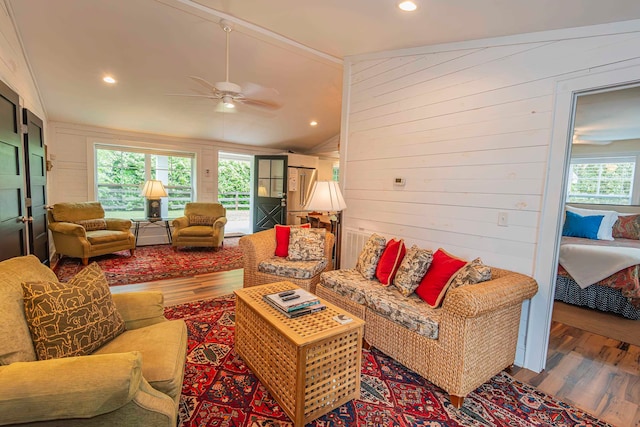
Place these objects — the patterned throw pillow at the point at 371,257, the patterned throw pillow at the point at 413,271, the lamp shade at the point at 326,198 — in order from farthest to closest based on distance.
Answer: the lamp shade at the point at 326,198 → the patterned throw pillow at the point at 371,257 → the patterned throw pillow at the point at 413,271

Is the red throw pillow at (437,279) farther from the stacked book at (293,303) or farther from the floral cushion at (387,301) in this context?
the stacked book at (293,303)

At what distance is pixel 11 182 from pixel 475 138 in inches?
150

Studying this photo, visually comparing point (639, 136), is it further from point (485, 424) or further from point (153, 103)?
point (153, 103)

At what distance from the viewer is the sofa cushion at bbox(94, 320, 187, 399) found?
4.32ft

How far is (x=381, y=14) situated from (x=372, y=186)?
1650 mm

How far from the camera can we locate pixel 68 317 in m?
1.36

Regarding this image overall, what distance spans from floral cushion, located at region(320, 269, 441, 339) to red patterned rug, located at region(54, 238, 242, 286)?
7.74 ft

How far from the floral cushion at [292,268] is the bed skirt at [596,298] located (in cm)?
280

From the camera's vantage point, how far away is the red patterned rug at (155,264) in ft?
13.0

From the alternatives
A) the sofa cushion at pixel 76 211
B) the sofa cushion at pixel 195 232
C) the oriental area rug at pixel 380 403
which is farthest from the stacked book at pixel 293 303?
the sofa cushion at pixel 76 211

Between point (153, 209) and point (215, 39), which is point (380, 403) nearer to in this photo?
point (215, 39)

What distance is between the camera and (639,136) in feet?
14.5

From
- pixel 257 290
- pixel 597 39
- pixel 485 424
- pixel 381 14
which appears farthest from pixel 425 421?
pixel 381 14

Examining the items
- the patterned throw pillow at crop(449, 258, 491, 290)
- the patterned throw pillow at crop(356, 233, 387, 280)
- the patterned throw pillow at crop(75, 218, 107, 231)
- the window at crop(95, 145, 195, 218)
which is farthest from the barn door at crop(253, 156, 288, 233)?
the patterned throw pillow at crop(449, 258, 491, 290)
